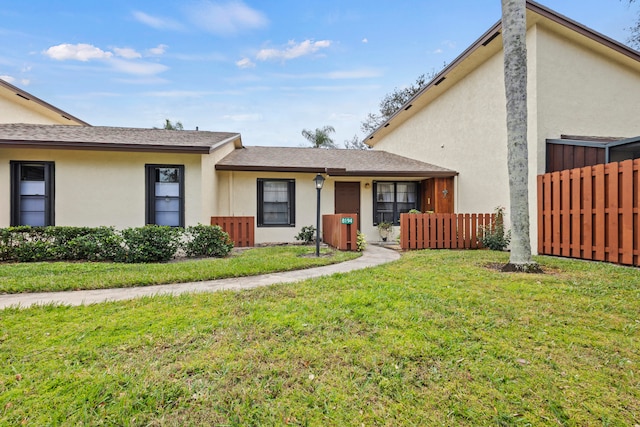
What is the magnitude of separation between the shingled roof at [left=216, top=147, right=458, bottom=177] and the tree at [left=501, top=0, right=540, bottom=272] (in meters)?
5.52

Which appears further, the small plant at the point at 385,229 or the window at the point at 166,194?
the small plant at the point at 385,229

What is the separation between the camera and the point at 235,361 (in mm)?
2301

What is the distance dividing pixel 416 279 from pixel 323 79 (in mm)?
16553

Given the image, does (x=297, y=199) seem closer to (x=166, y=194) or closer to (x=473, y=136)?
(x=166, y=194)

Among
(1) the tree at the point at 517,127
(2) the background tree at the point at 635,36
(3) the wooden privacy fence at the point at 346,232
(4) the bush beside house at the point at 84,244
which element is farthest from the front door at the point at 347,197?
(2) the background tree at the point at 635,36

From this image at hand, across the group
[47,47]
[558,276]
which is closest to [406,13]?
[558,276]

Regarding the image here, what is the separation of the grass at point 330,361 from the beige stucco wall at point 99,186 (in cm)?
549

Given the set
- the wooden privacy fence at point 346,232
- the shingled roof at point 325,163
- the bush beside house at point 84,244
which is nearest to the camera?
the bush beside house at point 84,244

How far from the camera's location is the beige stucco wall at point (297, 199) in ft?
35.4

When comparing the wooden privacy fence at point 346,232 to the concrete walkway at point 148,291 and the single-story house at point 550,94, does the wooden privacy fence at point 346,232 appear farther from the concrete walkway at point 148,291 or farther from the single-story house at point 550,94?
the single-story house at point 550,94

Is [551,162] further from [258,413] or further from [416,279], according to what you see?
[258,413]

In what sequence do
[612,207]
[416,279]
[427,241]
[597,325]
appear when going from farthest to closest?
[427,241] < [612,207] < [416,279] < [597,325]

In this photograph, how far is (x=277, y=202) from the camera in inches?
441

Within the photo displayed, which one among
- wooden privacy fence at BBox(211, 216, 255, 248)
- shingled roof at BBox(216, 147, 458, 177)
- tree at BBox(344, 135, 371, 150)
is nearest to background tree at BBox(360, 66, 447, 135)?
tree at BBox(344, 135, 371, 150)
